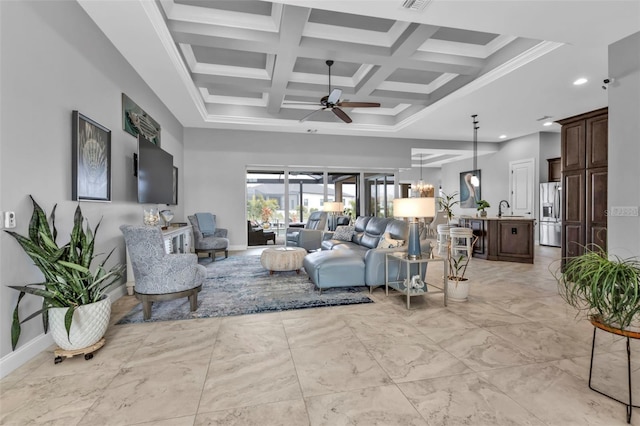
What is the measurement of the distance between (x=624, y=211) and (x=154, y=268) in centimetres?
471

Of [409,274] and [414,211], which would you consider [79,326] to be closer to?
[409,274]

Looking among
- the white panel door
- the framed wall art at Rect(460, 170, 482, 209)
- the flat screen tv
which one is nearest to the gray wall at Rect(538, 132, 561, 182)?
the white panel door

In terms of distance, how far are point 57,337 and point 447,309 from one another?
3.34 metres

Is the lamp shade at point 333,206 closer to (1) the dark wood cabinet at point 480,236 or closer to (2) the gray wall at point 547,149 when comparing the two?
(1) the dark wood cabinet at point 480,236

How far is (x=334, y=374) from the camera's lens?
2004 millimetres

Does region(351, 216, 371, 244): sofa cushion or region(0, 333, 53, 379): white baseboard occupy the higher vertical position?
region(351, 216, 371, 244): sofa cushion

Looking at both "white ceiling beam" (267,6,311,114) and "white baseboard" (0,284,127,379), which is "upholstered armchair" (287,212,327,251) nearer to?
"white ceiling beam" (267,6,311,114)

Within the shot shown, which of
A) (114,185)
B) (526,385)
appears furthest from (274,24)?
(526,385)

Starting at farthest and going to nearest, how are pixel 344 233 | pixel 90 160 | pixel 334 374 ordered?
pixel 344 233 < pixel 90 160 < pixel 334 374

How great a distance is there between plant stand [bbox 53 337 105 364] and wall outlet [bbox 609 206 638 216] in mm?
4929

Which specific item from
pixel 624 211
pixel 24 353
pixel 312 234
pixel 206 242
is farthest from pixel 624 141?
pixel 206 242

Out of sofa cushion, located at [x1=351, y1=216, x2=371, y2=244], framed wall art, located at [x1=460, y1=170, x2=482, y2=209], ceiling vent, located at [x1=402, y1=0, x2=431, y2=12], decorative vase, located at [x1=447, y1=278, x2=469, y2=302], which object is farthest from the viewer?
framed wall art, located at [x1=460, y1=170, x2=482, y2=209]

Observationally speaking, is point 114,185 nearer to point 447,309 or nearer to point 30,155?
point 30,155

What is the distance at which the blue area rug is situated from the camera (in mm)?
3141
